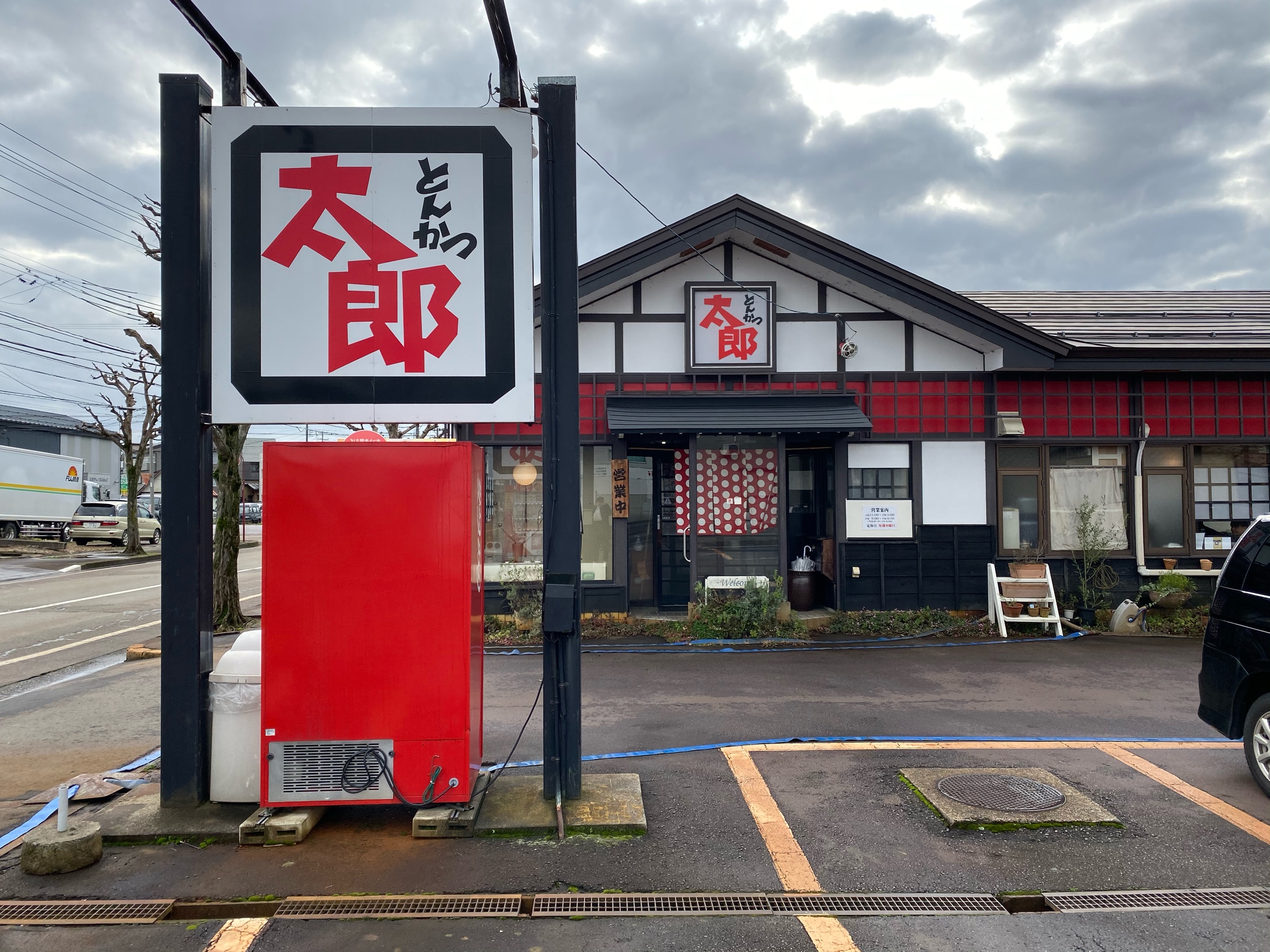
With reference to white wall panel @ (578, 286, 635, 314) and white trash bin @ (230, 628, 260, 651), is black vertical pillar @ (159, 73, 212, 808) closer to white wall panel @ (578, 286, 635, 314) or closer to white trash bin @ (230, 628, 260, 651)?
white trash bin @ (230, 628, 260, 651)

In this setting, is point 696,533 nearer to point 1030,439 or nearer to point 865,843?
point 1030,439

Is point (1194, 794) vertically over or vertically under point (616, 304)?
under

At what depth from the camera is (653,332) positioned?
1138 centimetres

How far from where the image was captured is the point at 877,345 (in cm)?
1148

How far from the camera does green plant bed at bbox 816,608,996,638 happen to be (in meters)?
10.7

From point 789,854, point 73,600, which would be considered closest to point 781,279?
point 789,854

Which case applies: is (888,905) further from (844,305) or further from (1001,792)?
(844,305)

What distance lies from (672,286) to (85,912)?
975 centimetres

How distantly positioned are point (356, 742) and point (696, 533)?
23.2 ft

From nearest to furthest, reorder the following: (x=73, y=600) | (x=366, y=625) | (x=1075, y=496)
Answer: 1. (x=366, y=625)
2. (x=1075, y=496)
3. (x=73, y=600)

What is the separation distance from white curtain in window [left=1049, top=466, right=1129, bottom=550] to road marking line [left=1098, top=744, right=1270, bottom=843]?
6316 mm

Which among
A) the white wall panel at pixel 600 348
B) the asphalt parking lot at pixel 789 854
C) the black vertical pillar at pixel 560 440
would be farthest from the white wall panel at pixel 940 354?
the black vertical pillar at pixel 560 440

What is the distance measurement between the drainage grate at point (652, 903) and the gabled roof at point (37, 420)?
173ft

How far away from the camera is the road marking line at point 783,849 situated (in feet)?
11.3
